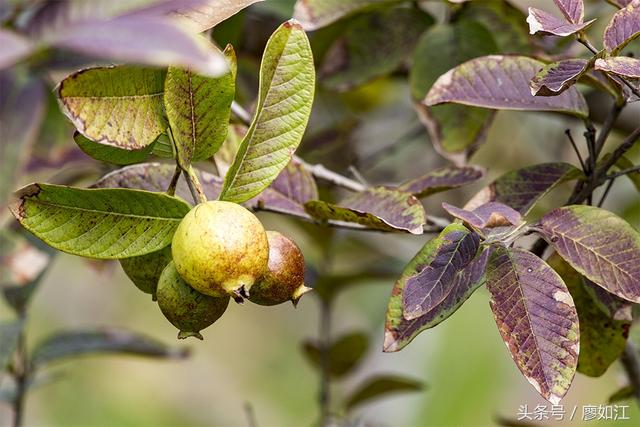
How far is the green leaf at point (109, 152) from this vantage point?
0.78 m

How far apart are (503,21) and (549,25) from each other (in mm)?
559

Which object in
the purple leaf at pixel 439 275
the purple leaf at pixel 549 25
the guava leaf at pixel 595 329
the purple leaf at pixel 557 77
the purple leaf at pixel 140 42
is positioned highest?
the purple leaf at pixel 140 42

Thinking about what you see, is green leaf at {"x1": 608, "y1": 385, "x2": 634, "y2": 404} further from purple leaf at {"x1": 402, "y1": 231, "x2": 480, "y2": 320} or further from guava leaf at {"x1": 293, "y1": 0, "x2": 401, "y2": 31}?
guava leaf at {"x1": 293, "y1": 0, "x2": 401, "y2": 31}

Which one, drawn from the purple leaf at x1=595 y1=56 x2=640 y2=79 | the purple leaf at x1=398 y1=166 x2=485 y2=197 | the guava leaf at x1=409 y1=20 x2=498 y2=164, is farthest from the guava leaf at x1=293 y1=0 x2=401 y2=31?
the purple leaf at x1=595 y1=56 x2=640 y2=79

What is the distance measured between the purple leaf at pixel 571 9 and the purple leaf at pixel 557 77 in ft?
0.15

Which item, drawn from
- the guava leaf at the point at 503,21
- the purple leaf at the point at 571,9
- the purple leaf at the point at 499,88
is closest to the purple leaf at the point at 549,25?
the purple leaf at the point at 571,9

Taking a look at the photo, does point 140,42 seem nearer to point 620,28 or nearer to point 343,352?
point 620,28

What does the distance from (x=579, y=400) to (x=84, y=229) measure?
2.81m

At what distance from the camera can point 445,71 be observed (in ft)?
4.13

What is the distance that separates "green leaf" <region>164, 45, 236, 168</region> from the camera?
2.46 ft

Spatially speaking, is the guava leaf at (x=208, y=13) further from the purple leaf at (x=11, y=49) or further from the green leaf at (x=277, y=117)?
the purple leaf at (x=11, y=49)

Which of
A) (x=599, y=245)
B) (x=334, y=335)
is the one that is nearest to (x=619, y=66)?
(x=599, y=245)

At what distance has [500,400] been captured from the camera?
3441 mm

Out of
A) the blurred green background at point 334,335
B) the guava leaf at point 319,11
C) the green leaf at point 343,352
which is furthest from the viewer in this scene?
the blurred green background at point 334,335
